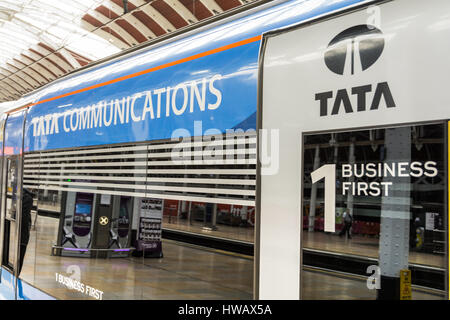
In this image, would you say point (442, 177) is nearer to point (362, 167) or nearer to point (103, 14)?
point (362, 167)

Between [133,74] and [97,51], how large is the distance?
22465 millimetres

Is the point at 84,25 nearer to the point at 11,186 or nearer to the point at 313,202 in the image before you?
the point at 11,186

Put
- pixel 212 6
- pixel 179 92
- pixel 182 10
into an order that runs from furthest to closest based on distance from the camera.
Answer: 1. pixel 182 10
2. pixel 212 6
3. pixel 179 92

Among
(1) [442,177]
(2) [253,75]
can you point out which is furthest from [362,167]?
(2) [253,75]

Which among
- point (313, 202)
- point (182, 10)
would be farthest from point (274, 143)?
point (182, 10)

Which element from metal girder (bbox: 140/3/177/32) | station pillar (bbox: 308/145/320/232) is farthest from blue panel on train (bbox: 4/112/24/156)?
metal girder (bbox: 140/3/177/32)

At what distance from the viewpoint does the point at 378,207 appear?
214 cm

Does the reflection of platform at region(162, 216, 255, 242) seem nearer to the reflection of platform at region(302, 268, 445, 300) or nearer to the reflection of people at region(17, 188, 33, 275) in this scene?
the reflection of platform at region(302, 268, 445, 300)

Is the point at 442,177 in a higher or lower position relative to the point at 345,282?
higher

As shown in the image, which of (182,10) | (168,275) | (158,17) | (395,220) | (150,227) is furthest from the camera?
(158,17)

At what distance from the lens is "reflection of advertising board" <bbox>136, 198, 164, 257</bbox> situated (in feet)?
11.9

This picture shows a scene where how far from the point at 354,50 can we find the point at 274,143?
2.06 ft

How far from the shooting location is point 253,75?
2.92m

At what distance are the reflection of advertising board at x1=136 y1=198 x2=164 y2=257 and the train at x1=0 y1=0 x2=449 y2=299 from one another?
0.5 inches
